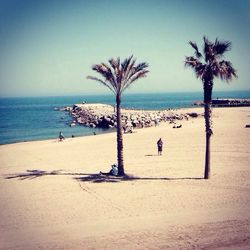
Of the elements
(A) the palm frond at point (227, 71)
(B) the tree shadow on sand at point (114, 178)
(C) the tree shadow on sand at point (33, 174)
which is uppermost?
(A) the palm frond at point (227, 71)

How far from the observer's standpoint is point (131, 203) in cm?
1378

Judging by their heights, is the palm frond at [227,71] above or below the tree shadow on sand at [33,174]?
above

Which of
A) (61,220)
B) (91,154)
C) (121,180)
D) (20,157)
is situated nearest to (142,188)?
(121,180)

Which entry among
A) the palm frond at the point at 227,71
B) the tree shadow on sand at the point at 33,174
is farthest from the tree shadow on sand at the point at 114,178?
the palm frond at the point at 227,71

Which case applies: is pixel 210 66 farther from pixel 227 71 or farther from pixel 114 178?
pixel 114 178

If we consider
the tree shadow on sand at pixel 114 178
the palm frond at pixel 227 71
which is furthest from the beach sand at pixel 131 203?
the palm frond at pixel 227 71

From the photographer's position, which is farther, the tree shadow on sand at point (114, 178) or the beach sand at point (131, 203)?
the tree shadow on sand at point (114, 178)

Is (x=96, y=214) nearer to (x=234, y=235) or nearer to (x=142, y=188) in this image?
(x=142, y=188)

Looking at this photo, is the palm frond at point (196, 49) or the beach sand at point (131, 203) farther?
the palm frond at point (196, 49)

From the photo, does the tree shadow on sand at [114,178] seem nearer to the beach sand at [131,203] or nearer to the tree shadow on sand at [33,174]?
the beach sand at [131,203]

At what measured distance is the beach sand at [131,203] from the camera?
10305 millimetres

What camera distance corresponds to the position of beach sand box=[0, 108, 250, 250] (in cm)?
1030

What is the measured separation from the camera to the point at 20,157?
28359 millimetres

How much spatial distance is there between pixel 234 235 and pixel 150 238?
2.67 metres
